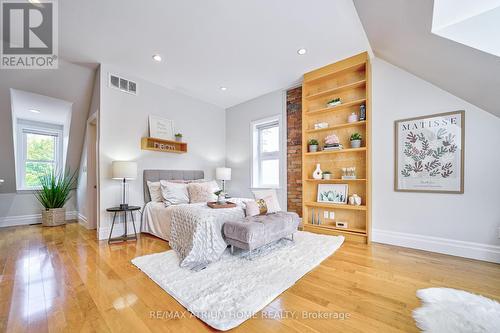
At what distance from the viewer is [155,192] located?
3684mm

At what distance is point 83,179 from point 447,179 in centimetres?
626

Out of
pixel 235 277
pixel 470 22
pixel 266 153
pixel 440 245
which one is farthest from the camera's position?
pixel 266 153

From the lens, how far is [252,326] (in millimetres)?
1344

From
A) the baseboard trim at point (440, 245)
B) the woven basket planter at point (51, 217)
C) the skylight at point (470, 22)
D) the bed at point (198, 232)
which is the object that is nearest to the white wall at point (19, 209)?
the woven basket planter at point (51, 217)

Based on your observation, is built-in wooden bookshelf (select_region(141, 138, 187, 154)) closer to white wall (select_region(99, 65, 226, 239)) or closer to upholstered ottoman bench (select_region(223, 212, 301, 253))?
white wall (select_region(99, 65, 226, 239))

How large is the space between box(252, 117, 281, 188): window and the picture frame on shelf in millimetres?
1783

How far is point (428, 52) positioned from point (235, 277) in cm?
318

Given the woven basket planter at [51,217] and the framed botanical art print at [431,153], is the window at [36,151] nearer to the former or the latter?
the woven basket planter at [51,217]

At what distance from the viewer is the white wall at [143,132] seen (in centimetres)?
332

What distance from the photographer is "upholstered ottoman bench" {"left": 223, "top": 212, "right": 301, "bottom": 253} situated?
2265mm

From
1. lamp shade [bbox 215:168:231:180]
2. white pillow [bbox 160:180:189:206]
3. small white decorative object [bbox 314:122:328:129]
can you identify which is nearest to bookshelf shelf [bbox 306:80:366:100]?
small white decorative object [bbox 314:122:328:129]

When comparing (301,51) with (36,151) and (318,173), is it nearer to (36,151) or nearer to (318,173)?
(318,173)

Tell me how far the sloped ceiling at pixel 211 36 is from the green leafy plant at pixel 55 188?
2733mm

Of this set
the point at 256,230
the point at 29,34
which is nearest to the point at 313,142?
the point at 256,230
